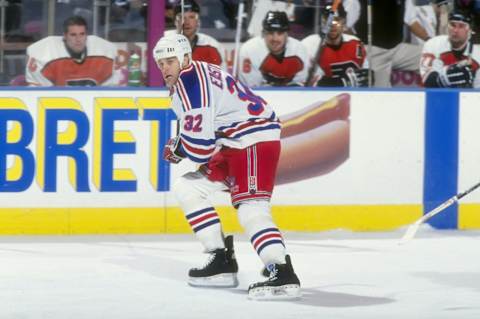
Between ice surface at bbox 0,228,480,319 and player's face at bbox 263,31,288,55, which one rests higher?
player's face at bbox 263,31,288,55

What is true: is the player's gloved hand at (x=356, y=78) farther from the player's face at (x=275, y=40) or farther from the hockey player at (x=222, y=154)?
the hockey player at (x=222, y=154)

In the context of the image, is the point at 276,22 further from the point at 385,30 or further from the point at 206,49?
the point at 385,30

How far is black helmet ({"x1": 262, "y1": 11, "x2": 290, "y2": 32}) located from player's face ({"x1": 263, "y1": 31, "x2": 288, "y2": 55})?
0.02 meters

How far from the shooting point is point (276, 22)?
8.77m

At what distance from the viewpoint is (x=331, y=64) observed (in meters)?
8.95

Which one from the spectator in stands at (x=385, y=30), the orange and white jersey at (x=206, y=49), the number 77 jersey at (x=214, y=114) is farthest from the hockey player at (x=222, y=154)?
the spectator in stands at (x=385, y=30)

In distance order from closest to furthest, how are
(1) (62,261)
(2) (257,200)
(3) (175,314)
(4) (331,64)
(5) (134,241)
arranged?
(3) (175,314) < (2) (257,200) < (1) (62,261) < (5) (134,241) < (4) (331,64)

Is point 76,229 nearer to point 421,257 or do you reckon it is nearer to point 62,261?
point 62,261

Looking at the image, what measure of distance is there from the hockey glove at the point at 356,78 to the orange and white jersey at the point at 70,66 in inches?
53.3

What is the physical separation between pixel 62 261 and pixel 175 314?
162 cm

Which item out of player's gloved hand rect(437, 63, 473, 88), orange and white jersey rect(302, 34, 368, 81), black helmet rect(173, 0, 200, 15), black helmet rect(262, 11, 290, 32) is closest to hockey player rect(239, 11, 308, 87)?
black helmet rect(262, 11, 290, 32)

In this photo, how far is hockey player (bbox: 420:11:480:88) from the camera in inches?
354

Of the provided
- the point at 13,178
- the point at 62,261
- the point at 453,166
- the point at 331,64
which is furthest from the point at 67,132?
the point at 453,166

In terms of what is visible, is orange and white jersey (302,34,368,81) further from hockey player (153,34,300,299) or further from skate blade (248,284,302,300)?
skate blade (248,284,302,300)
